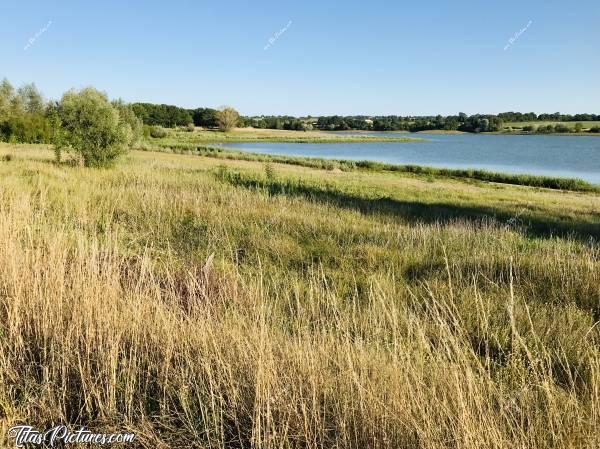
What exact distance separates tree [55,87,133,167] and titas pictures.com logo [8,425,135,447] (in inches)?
792

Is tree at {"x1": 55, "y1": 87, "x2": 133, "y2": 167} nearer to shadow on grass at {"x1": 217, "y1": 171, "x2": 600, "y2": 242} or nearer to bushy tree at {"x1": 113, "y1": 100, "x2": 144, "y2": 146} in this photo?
shadow on grass at {"x1": 217, "y1": 171, "x2": 600, "y2": 242}

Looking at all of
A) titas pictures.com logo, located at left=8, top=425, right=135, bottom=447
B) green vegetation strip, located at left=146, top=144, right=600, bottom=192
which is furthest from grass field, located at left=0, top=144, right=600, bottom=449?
green vegetation strip, located at left=146, top=144, right=600, bottom=192

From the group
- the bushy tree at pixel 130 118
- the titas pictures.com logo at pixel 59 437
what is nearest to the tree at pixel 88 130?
the titas pictures.com logo at pixel 59 437

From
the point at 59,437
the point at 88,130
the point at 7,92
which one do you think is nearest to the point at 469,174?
the point at 88,130

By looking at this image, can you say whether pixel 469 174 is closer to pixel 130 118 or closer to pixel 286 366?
pixel 130 118

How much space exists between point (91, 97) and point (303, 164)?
3549 centimetres

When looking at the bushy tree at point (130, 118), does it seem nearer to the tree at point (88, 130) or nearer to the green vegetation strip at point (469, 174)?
the green vegetation strip at point (469, 174)

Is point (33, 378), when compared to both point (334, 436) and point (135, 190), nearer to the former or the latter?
point (334, 436)

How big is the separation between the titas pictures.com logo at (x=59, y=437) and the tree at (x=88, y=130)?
20.1 m

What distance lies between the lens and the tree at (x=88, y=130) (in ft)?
67.1

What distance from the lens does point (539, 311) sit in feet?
18.0

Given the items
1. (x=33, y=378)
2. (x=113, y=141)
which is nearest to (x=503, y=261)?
(x=33, y=378)

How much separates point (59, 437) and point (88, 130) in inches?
816

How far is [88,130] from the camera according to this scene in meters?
20.9
